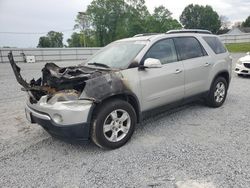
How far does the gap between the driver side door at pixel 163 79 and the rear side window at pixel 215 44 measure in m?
1.27

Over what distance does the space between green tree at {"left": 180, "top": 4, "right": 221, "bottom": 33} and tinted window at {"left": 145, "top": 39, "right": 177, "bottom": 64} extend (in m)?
79.2

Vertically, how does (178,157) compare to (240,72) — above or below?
below

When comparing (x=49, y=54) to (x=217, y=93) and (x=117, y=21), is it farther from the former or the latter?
(x=117, y=21)

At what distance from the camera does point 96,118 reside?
3510mm

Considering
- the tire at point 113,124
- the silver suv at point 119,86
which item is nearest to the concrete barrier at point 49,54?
the silver suv at point 119,86

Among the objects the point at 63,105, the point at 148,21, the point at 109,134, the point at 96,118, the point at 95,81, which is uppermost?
the point at 148,21

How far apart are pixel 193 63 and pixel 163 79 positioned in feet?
3.23

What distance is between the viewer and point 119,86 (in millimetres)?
3686

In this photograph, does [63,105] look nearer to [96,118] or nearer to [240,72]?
[96,118]

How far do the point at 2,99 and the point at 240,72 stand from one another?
841cm

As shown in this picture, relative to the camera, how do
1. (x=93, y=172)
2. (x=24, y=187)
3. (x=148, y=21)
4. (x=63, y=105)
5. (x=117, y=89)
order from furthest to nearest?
(x=148, y=21) → (x=117, y=89) → (x=63, y=105) → (x=93, y=172) → (x=24, y=187)

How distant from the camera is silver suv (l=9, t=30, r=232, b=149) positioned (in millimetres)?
3428

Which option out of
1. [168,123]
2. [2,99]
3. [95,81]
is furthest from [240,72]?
[2,99]

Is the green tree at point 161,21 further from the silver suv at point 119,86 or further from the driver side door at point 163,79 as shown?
the driver side door at point 163,79
